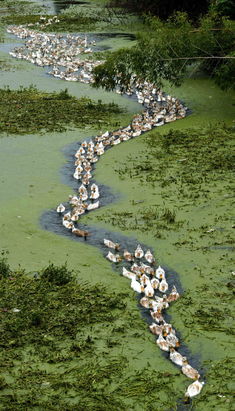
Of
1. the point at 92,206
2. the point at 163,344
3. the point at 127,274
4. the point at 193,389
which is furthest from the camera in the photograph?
the point at 92,206

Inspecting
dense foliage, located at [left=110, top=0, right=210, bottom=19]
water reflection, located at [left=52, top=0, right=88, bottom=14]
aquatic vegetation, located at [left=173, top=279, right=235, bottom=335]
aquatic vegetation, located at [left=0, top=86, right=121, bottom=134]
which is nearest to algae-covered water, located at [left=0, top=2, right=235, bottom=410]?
aquatic vegetation, located at [left=173, top=279, right=235, bottom=335]

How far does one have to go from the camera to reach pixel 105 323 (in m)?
5.73

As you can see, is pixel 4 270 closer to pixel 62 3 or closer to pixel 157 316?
pixel 157 316

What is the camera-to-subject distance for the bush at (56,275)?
634 cm

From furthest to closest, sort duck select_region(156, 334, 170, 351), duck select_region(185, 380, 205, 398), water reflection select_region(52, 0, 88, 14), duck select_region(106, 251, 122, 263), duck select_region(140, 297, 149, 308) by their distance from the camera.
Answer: water reflection select_region(52, 0, 88, 14) → duck select_region(106, 251, 122, 263) → duck select_region(140, 297, 149, 308) → duck select_region(156, 334, 170, 351) → duck select_region(185, 380, 205, 398)

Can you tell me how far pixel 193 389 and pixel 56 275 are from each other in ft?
6.66

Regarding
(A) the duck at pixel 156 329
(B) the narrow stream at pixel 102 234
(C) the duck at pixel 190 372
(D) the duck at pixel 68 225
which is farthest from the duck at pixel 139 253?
(C) the duck at pixel 190 372

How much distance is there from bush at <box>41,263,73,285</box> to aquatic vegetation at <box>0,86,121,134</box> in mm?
5139

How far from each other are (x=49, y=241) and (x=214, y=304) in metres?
2.25

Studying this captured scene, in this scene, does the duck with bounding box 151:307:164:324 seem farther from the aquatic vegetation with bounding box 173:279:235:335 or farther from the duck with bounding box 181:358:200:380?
the duck with bounding box 181:358:200:380

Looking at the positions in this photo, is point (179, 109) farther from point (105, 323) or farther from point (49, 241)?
point (105, 323)

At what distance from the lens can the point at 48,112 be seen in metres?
12.3

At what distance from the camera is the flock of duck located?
222 inches

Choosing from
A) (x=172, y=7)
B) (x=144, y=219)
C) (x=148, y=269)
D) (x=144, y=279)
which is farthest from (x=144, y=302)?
(x=172, y=7)
